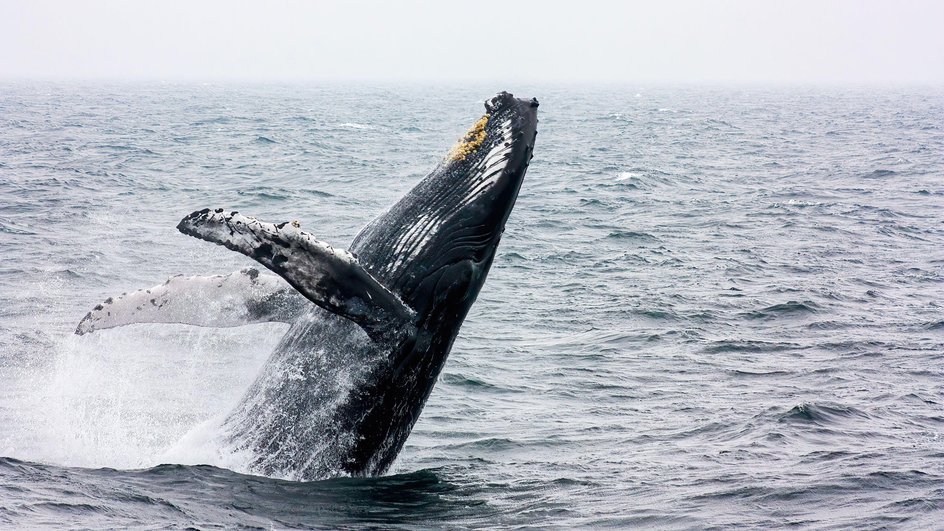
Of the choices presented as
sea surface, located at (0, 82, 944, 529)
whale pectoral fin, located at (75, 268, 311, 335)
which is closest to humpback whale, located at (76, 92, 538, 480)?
whale pectoral fin, located at (75, 268, 311, 335)

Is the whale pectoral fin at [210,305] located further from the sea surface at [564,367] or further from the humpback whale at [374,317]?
the sea surface at [564,367]

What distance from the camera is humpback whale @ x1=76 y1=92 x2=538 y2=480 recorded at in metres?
7.73

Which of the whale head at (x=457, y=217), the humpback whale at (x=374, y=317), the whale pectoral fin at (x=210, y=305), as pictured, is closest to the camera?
the humpback whale at (x=374, y=317)

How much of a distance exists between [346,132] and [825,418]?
49485mm

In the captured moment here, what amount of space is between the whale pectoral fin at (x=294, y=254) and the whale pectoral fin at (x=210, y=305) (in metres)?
1.18

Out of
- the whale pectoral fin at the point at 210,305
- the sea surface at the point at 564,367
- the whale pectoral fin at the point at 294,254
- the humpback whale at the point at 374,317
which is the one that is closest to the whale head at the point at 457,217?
the humpback whale at the point at 374,317

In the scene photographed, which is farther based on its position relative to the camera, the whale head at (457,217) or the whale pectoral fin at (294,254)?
the whale head at (457,217)

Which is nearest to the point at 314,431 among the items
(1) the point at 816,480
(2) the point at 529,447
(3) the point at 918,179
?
(2) the point at 529,447

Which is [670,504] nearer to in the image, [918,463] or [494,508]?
[494,508]

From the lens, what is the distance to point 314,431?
25.6 ft

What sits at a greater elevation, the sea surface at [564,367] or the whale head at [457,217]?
the whale head at [457,217]

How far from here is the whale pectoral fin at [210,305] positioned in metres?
8.08

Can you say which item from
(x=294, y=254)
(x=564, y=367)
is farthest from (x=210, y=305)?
(x=564, y=367)

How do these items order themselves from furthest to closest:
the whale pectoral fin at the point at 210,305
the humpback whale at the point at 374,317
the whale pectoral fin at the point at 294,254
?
the whale pectoral fin at the point at 210,305
the humpback whale at the point at 374,317
the whale pectoral fin at the point at 294,254
